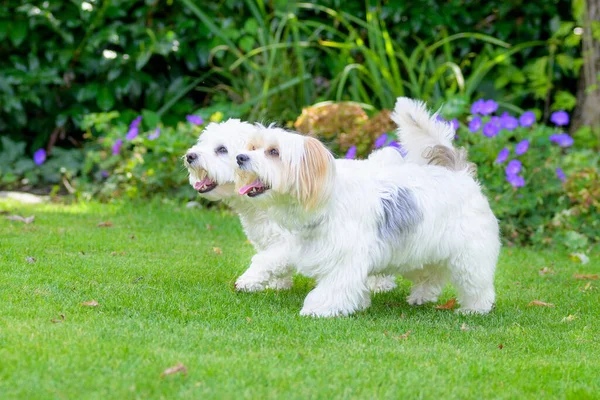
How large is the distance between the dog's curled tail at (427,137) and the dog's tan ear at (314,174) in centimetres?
96

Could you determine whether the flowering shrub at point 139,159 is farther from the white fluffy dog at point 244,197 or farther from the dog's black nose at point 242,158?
the dog's black nose at point 242,158

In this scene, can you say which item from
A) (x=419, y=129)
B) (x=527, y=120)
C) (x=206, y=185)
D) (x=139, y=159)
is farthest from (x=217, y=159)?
→ (x=527, y=120)

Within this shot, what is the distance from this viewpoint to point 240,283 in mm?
5883

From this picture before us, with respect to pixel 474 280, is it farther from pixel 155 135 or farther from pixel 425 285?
pixel 155 135

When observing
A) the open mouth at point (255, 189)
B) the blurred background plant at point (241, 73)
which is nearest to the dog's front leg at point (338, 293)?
the open mouth at point (255, 189)

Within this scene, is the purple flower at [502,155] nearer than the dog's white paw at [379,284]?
No

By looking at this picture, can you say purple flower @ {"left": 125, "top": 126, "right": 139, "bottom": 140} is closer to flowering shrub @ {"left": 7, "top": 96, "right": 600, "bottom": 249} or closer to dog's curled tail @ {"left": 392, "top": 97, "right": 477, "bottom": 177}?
flowering shrub @ {"left": 7, "top": 96, "right": 600, "bottom": 249}

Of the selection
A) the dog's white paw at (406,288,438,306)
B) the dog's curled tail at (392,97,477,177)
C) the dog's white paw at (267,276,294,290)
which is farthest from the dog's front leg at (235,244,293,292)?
the dog's curled tail at (392,97,477,177)

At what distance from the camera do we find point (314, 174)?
509cm

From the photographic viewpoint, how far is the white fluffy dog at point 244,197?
19.3 ft

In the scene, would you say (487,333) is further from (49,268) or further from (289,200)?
(49,268)

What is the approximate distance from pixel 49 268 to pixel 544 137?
188 inches

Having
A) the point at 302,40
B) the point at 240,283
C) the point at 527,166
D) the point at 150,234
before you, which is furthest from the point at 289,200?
the point at 302,40

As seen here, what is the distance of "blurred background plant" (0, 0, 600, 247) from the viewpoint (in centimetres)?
950
